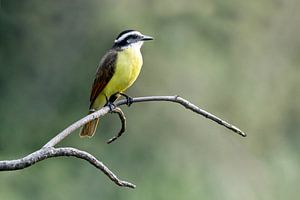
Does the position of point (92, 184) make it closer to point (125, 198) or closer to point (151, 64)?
point (125, 198)

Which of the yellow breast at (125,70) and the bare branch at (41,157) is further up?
the yellow breast at (125,70)

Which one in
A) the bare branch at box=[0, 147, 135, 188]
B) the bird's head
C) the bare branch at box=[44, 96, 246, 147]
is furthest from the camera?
the bird's head

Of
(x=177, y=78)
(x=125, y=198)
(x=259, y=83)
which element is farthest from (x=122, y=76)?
(x=259, y=83)

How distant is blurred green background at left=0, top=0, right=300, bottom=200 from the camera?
32.8 feet

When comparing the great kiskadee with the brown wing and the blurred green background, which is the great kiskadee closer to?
the brown wing

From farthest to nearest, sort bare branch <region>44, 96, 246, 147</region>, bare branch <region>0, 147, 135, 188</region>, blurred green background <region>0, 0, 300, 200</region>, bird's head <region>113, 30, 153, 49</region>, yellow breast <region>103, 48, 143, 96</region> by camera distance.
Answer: blurred green background <region>0, 0, 300, 200</region>
bird's head <region>113, 30, 153, 49</region>
yellow breast <region>103, 48, 143, 96</region>
bare branch <region>44, 96, 246, 147</region>
bare branch <region>0, 147, 135, 188</region>

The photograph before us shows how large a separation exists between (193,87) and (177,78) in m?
0.20

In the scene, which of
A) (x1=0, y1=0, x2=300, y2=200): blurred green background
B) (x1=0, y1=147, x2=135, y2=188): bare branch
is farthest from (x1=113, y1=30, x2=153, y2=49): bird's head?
(x1=0, y1=0, x2=300, y2=200): blurred green background

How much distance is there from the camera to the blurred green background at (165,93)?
10.0m

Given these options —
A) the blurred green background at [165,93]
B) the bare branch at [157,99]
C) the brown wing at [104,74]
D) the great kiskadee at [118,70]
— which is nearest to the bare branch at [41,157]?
the bare branch at [157,99]

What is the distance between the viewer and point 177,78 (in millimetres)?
10766

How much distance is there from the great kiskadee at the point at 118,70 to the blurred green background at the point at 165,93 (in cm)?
574

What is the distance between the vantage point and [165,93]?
10.1 meters

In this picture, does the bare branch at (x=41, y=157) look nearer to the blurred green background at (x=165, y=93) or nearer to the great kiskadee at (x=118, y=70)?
the great kiskadee at (x=118, y=70)
